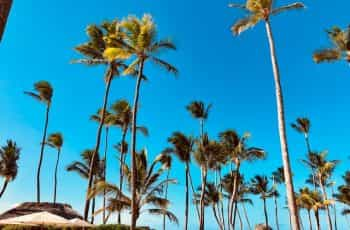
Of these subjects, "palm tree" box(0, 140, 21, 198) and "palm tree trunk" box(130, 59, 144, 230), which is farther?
"palm tree" box(0, 140, 21, 198)

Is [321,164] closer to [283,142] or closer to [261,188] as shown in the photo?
[261,188]

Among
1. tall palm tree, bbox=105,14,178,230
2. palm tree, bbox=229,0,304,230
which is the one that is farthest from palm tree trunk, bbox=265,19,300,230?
tall palm tree, bbox=105,14,178,230

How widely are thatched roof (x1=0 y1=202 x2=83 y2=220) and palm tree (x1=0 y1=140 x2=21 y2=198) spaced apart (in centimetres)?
1090

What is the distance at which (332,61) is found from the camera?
67.3ft

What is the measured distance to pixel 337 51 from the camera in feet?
67.4

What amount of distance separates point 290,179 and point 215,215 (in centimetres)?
3132

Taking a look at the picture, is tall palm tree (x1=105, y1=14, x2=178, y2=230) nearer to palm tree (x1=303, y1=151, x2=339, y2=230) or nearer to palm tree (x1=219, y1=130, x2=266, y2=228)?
palm tree (x1=219, y1=130, x2=266, y2=228)

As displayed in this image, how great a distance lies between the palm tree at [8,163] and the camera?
126 feet

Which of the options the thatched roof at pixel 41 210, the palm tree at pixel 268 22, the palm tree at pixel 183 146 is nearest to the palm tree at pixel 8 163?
the thatched roof at pixel 41 210

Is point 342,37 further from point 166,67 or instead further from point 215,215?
point 215,215

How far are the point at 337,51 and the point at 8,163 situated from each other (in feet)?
123

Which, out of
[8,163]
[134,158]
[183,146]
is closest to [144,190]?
[134,158]

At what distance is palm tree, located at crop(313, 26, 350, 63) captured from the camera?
20328 millimetres

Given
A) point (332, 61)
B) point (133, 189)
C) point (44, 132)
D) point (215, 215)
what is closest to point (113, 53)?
point (133, 189)
